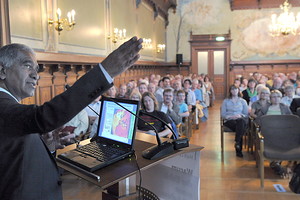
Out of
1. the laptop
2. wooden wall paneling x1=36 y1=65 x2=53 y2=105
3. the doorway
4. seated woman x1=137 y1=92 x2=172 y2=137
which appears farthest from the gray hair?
the doorway

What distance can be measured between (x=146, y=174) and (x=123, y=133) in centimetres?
63

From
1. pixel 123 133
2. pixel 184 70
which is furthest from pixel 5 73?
pixel 184 70

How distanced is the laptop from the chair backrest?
331 centimetres

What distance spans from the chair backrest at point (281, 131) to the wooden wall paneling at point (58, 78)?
3.90 m

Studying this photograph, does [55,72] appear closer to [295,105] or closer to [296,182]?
[296,182]

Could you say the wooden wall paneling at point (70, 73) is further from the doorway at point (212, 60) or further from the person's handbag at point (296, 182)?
the doorway at point (212, 60)

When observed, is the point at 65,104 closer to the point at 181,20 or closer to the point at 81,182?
the point at 81,182

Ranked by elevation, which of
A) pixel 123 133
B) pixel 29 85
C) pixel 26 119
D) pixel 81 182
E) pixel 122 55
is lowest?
pixel 81 182

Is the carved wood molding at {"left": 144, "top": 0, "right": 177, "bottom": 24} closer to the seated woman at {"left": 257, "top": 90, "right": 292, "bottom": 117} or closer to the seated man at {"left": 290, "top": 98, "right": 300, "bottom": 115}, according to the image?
the seated man at {"left": 290, "top": 98, "right": 300, "bottom": 115}

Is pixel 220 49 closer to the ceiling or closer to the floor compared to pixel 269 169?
closer to the ceiling

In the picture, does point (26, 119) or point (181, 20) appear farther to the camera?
point (181, 20)

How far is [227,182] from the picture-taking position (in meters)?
4.40

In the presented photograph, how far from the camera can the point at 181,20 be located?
17297 mm

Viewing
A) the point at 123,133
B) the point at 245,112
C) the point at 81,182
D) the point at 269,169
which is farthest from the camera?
the point at 245,112
